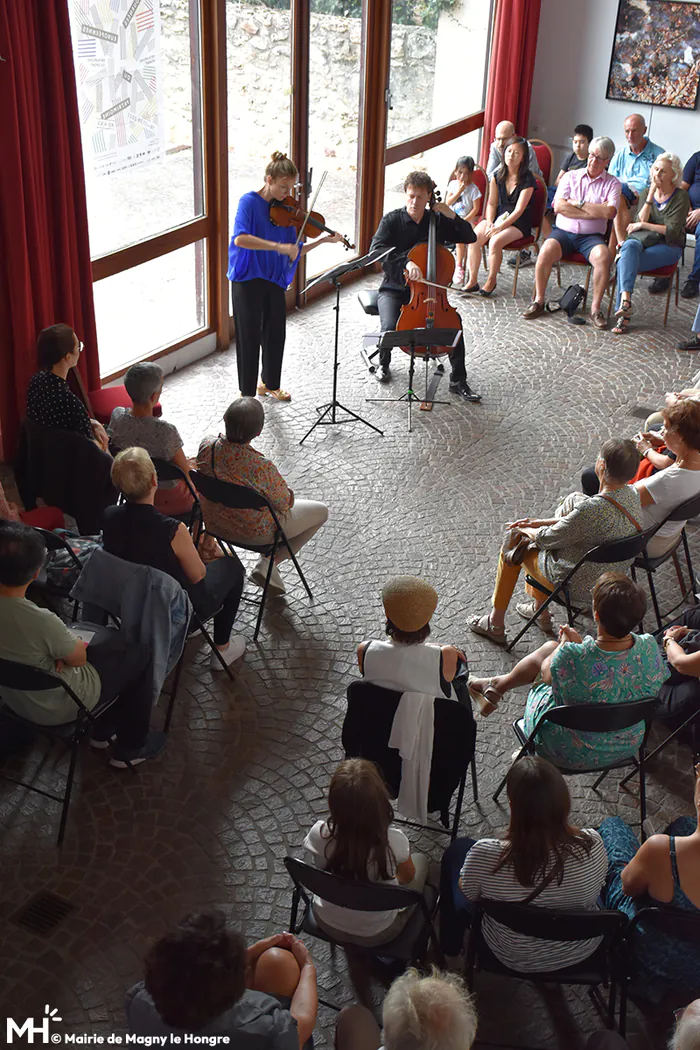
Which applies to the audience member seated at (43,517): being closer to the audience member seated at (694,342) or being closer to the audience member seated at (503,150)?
the audience member seated at (694,342)

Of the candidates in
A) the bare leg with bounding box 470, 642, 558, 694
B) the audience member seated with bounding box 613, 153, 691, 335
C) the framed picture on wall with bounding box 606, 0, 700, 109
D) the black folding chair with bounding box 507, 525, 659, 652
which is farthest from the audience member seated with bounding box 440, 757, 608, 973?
the framed picture on wall with bounding box 606, 0, 700, 109

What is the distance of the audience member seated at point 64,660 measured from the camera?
3.18 m

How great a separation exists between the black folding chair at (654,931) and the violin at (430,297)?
4094 mm

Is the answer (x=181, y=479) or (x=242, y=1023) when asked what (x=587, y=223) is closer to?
(x=181, y=479)

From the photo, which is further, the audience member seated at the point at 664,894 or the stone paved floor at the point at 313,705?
the stone paved floor at the point at 313,705

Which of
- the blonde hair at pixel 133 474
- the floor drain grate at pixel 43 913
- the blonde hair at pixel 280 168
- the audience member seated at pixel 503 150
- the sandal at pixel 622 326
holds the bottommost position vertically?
the floor drain grate at pixel 43 913

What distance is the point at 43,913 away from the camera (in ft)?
10.5

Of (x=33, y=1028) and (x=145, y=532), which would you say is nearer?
(x=33, y=1028)

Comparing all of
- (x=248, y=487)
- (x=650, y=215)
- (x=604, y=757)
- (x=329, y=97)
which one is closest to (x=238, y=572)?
(x=248, y=487)

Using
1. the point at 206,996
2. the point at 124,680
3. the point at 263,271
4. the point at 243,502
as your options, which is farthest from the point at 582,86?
the point at 206,996

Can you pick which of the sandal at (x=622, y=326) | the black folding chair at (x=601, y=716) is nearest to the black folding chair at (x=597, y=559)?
the black folding chair at (x=601, y=716)

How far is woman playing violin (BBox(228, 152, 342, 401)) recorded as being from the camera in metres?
5.82

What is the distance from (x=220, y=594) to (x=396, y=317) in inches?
128

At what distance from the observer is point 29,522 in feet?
15.3
